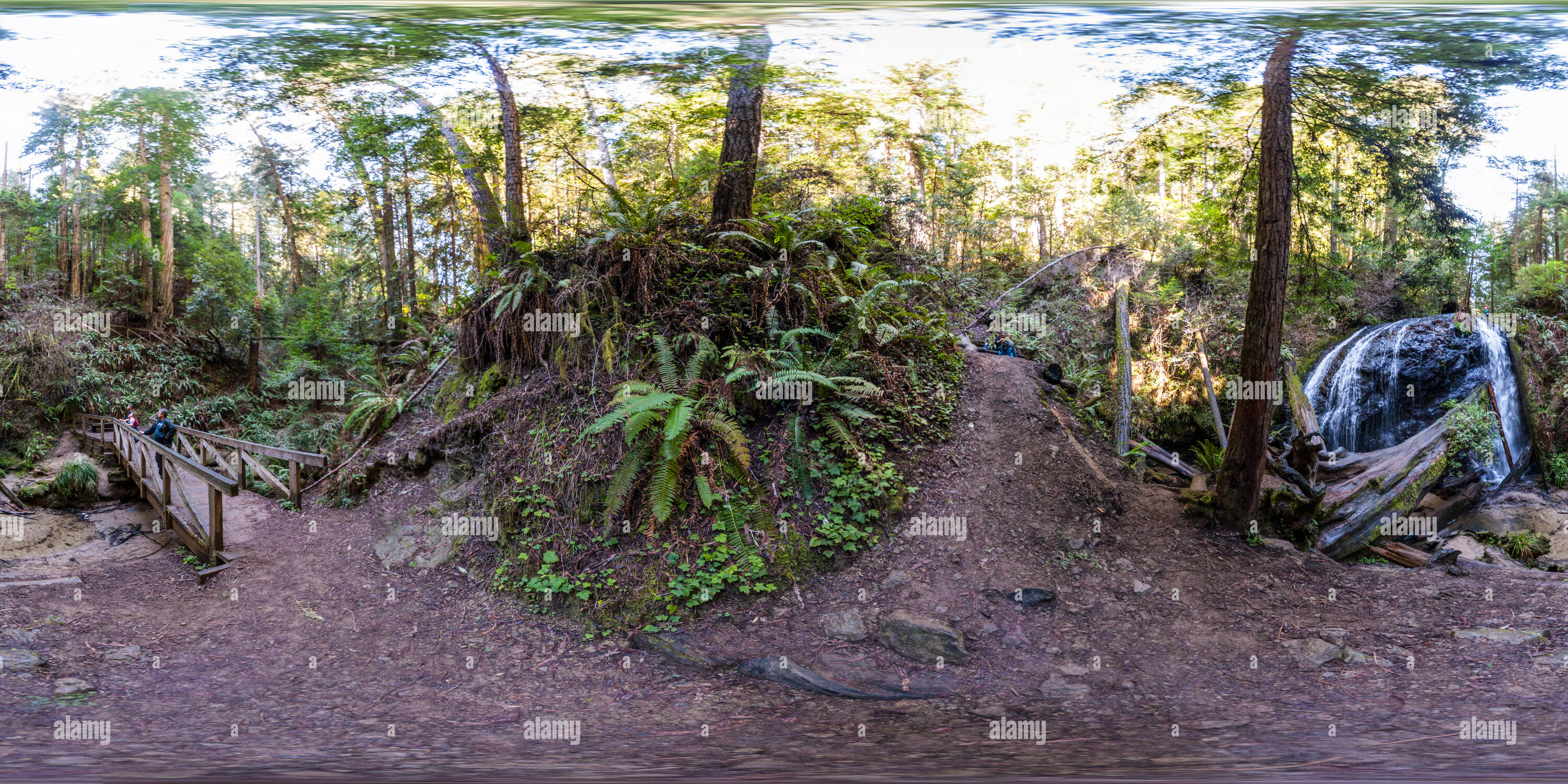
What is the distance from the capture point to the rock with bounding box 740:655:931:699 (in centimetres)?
347

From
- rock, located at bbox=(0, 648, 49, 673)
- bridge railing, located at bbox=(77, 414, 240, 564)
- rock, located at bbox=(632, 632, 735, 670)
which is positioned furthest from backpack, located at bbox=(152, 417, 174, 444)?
rock, located at bbox=(632, 632, 735, 670)

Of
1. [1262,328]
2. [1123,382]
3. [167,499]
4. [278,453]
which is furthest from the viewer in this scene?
[1123,382]

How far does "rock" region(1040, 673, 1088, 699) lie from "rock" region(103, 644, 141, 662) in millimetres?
5787

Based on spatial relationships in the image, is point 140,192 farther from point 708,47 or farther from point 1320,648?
point 1320,648

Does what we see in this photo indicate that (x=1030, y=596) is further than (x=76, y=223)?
No

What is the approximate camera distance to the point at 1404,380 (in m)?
8.66

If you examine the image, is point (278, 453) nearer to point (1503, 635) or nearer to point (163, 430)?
point (163, 430)

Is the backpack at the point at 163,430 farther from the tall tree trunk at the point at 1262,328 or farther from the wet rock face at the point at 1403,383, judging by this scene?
the wet rock face at the point at 1403,383

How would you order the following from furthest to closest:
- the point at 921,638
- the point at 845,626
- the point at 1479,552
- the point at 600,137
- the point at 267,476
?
the point at 267,476 → the point at 1479,552 → the point at 845,626 → the point at 921,638 → the point at 600,137

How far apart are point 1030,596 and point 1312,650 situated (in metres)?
1.77

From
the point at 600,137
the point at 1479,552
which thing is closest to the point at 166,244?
the point at 600,137

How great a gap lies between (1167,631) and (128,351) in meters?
17.9

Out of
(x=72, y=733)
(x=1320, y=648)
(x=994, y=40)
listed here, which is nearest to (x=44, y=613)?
(x=72, y=733)

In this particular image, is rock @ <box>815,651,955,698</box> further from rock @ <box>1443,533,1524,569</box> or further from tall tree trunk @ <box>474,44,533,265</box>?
rock @ <box>1443,533,1524,569</box>
